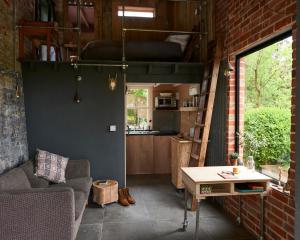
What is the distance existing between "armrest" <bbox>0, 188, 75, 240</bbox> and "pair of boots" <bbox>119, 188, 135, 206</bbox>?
5.21 ft

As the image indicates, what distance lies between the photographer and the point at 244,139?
3596mm

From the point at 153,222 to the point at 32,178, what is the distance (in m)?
1.82

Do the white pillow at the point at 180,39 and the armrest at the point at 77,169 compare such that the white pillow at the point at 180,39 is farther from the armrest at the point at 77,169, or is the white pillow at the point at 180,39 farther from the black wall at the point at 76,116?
the armrest at the point at 77,169

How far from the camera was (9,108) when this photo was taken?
3.74 metres

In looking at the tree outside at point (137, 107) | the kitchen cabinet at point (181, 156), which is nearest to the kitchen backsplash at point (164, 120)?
the tree outside at point (137, 107)

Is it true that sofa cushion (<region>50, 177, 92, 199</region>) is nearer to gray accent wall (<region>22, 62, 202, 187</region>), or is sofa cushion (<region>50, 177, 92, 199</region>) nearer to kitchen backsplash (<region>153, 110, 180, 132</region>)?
gray accent wall (<region>22, 62, 202, 187</region>)

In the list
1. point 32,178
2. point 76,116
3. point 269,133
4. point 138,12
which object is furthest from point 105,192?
point 138,12

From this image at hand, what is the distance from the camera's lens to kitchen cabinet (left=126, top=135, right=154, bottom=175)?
6.15 m

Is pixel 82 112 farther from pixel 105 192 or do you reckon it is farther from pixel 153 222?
pixel 153 222

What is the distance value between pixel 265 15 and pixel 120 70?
246cm

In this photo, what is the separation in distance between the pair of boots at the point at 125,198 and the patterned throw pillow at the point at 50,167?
0.99 m

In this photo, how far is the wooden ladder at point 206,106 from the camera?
414cm

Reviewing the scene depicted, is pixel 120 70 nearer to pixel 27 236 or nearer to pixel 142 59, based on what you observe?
pixel 142 59

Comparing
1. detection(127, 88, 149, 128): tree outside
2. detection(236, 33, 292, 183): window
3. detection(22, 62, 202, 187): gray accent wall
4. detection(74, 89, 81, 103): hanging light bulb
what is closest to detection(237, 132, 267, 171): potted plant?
detection(236, 33, 292, 183): window
